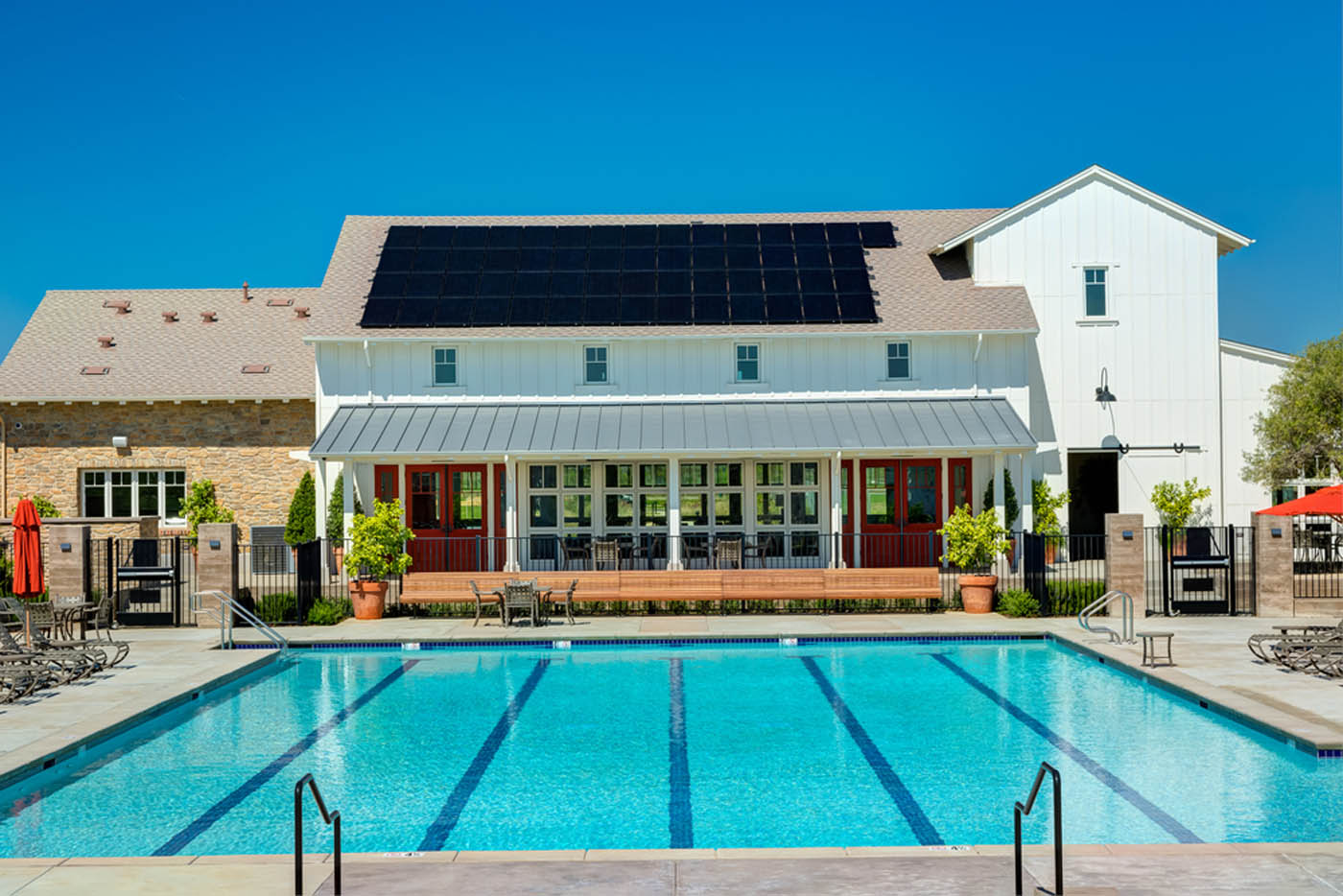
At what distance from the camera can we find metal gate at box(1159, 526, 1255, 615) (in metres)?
22.1

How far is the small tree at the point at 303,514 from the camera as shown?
30406mm

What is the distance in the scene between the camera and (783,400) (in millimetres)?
28188

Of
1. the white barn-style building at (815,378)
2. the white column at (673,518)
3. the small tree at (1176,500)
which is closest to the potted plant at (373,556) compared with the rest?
the white barn-style building at (815,378)

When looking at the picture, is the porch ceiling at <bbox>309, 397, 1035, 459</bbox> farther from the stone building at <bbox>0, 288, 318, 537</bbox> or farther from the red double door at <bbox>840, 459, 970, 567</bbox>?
the stone building at <bbox>0, 288, 318, 537</bbox>

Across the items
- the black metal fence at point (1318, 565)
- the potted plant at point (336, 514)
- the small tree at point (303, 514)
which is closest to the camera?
the black metal fence at point (1318, 565)

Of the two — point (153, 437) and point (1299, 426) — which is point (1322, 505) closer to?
point (1299, 426)

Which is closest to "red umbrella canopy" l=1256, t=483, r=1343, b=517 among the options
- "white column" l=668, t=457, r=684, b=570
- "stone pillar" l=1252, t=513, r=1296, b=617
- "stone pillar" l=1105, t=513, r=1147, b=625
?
"stone pillar" l=1252, t=513, r=1296, b=617

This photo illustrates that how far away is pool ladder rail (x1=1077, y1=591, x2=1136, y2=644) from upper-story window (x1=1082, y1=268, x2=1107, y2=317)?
9321mm

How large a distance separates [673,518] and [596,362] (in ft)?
16.0

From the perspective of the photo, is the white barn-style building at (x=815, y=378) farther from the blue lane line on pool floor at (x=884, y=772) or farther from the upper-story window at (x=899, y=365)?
the blue lane line on pool floor at (x=884, y=772)

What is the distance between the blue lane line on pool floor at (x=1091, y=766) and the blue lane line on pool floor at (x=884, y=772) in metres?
1.83

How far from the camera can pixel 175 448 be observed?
3309cm

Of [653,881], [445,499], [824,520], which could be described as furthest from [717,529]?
[653,881]

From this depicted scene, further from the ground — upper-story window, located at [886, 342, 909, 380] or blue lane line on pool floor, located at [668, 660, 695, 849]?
upper-story window, located at [886, 342, 909, 380]
